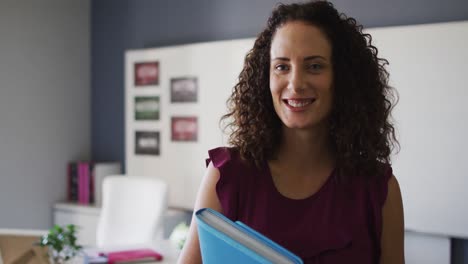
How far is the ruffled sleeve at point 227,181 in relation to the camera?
1.32 m

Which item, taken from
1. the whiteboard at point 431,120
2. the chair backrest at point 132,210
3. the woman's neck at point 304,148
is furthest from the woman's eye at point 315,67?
the chair backrest at point 132,210

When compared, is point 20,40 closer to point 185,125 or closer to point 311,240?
point 185,125

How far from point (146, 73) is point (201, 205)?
3228 mm

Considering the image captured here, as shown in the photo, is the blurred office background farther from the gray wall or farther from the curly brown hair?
the curly brown hair

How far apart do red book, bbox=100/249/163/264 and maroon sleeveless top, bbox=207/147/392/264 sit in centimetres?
131

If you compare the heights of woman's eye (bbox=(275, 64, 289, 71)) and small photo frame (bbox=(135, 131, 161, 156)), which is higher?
woman's eye (bbox=(275, 64, 289, 71))

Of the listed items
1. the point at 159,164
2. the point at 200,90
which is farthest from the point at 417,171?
the point at 159,164

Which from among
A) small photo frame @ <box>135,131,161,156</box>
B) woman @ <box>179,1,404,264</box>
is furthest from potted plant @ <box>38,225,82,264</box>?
small photo frame @ <box>135,131,161,156</box>

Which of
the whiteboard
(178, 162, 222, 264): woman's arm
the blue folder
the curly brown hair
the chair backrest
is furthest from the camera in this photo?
the chair backrest

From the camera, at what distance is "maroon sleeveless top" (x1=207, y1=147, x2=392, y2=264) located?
1.28 meters

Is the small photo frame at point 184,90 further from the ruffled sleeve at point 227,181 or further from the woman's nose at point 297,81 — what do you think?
the woman's nose at point 297,81

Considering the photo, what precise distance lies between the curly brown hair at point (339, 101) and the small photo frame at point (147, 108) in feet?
9.68

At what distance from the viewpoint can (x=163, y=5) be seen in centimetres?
449

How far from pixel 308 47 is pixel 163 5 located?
3364mm
